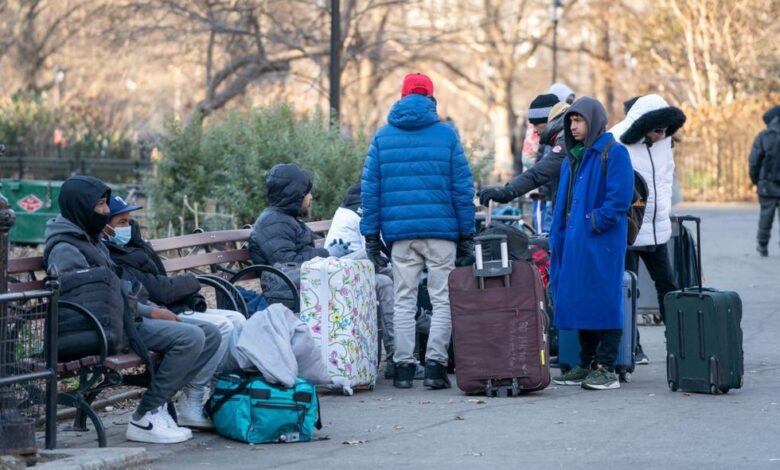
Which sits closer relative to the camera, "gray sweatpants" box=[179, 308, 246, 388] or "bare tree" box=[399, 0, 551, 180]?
"gray sweatpants" box=[179, 308, 246, 388]

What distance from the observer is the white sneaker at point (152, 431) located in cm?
770

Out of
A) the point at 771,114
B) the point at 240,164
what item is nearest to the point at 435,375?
the point at 240,164

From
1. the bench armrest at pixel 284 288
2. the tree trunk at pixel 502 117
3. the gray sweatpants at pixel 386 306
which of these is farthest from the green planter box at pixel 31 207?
the tree trunk at pixel 502 117

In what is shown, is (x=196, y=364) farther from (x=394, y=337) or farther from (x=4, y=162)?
(x=4, y=162)

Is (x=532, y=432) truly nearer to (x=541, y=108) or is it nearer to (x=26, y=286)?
(x=26, y=286)

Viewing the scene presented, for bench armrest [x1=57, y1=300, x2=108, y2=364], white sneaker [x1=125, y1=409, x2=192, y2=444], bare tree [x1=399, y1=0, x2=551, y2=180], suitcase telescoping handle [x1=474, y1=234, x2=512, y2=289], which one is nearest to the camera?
bench armrest [x1=57, y1=300, x2=108, y2=364]

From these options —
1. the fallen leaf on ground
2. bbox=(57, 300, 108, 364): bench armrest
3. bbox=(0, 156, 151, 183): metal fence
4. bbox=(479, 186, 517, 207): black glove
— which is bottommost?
the fallen leaf on ground

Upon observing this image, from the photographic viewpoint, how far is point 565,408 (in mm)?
8758

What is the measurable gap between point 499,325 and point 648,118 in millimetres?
2131

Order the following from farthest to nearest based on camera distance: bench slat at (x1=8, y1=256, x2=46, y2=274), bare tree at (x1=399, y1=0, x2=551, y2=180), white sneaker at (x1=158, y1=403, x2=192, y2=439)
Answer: bare tree at (x1=399, y1=0, x2=551, y2=180)
white sneaker at (x1=158, y1=403, x2=192, y2=439)
bench slat at (x1=8, y1=256, x2=46, y2=274)

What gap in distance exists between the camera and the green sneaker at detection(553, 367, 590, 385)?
973 centimetres

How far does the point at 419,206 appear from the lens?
9516 mm

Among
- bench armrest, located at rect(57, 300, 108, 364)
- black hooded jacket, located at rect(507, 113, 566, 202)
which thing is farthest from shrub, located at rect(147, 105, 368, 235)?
bench armrest, located at rect(57, 300, 108, 364)

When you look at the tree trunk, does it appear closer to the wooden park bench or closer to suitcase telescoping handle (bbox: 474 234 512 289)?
the wooden park bench
